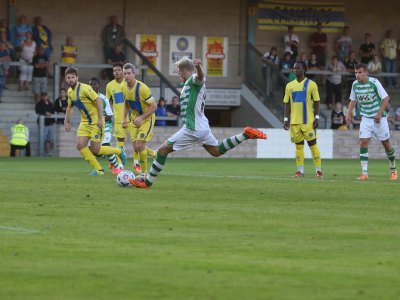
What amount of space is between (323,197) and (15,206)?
A: 4542 mm

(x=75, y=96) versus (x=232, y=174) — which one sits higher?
(x=75, y=96)

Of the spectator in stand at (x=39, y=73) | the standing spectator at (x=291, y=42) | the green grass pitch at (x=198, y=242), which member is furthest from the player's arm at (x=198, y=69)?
the standing spectator at (x=291, y=42)

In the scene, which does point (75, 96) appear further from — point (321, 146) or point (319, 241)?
point (321, 146)

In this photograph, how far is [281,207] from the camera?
1467cm

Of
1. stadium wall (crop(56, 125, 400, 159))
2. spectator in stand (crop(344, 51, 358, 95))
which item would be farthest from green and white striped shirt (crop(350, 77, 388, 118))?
spectator in stand (crop(344, 51, 358, 95))

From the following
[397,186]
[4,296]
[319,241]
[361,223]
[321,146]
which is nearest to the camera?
[4,296]

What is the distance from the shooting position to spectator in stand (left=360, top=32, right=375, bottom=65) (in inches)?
1716

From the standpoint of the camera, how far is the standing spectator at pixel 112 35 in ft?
132

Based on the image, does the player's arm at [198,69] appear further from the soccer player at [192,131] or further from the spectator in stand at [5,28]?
the spectator in stand at [5,28]

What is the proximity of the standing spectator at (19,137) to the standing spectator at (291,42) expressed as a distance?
1089 centimetres

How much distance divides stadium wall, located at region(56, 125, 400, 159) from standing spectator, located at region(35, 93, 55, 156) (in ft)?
0.88

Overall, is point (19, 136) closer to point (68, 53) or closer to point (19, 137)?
point (19, 137)

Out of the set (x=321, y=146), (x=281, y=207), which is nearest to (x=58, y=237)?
(x=281, y=207)

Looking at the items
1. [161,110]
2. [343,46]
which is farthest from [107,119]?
[343,46]
